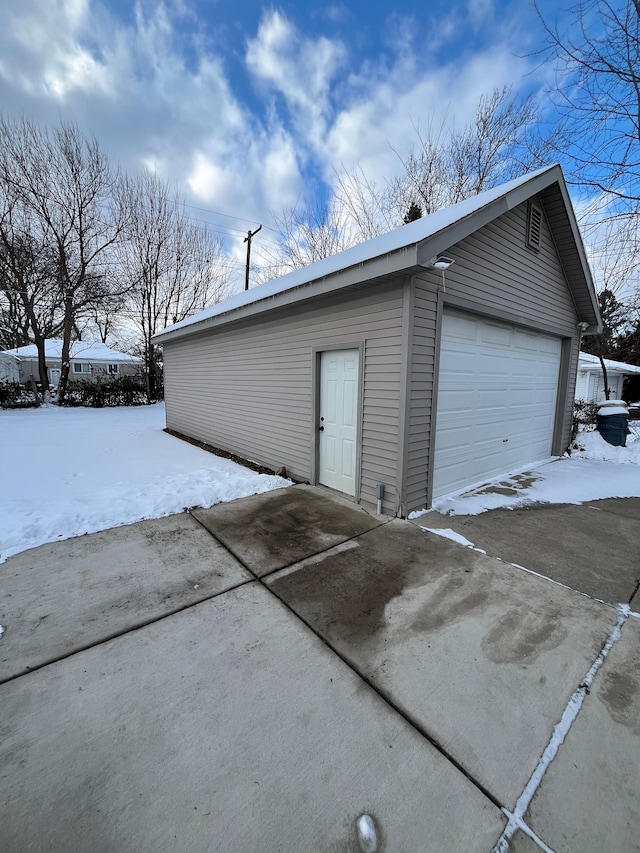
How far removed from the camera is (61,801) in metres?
1.42

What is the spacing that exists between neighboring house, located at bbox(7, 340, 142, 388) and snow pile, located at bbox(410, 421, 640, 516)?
24092mm

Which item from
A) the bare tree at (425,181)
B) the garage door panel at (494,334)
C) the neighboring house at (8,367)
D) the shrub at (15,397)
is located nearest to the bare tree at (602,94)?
the garage door panel at (494,334)

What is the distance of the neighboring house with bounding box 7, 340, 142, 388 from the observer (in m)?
24.4

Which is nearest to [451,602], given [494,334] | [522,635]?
[522,635]

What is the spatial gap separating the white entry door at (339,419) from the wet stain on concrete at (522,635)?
2.59 m

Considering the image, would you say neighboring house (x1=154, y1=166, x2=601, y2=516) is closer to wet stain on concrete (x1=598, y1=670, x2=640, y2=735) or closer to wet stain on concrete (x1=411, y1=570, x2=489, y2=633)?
wet stain on concrete (x1=411, y1=570, x2=489, y2=633)

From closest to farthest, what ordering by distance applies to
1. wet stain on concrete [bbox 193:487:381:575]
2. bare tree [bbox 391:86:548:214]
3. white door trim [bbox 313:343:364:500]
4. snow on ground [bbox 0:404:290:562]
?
wet stain on concrete [bbox 193:487:381:575] → snow on ground [bbox 0:404:290:562] → white door trim [bbox 313:343:364:500] → bare tree [bbox 391:86:548:214]

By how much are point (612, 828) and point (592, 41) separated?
10.9 meters

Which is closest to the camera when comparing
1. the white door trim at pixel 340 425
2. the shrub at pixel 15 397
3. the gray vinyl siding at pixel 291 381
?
the gray vinyl siding at pixel 291 381

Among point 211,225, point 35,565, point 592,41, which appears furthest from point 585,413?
point 211,225

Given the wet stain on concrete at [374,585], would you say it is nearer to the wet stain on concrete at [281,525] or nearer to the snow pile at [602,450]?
the wet stain on concrete at [281,525]

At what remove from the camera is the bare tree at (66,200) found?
15.3 meters

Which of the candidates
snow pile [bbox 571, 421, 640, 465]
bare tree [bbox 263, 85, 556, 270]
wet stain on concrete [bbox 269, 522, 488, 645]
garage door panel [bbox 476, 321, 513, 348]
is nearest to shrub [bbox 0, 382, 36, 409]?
bare tree [bbox 263, 85, 556, 270]

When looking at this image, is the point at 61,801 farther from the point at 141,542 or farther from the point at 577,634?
the point at 577,634
